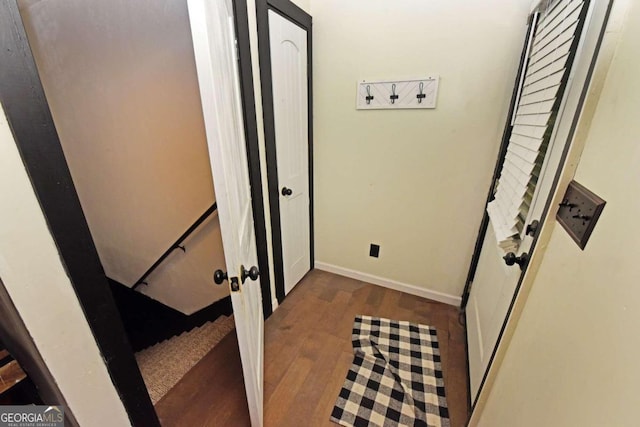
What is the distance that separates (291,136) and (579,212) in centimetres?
152

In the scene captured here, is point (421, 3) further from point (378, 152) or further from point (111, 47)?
point (111, 47)

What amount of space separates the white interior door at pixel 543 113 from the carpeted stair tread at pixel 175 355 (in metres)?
1.56

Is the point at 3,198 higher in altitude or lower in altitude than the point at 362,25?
lower

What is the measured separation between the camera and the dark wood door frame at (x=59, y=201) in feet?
1.42

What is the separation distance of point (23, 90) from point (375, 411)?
167 centimetres

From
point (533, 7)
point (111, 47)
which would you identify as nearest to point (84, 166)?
point (111, 47)

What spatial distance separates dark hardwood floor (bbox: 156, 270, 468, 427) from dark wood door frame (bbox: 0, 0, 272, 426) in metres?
0.66

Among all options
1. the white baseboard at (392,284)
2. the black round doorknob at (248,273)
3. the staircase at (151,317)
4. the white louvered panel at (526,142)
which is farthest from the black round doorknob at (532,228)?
the staircase at (151,317)

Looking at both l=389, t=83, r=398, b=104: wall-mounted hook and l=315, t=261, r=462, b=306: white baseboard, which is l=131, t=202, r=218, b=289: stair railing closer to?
l=315, t=261, r=462, b=306: white baseboard

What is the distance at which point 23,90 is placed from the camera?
446 millimetres

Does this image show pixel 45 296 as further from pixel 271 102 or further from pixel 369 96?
pixel 369 96

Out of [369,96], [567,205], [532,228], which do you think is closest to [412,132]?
[369,96]

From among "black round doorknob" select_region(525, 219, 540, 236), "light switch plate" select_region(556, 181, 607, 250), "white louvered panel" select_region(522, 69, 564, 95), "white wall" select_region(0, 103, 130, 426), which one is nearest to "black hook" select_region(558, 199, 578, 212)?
"light switch plate" select_region(556, 181, 607, 250)

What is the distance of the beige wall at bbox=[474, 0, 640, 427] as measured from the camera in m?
0.45
